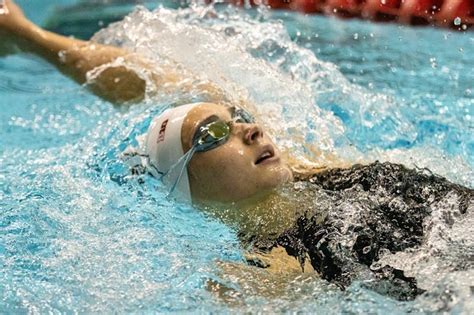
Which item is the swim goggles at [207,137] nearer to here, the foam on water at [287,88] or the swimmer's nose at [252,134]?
the swimmer's nose at [252,134]

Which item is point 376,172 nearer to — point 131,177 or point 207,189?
point 207,189

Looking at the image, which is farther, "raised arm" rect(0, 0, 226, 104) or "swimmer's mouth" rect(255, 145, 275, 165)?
"raised arm" rect(0, 0, 226, 104)

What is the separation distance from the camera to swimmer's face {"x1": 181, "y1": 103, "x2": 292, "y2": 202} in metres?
1.82

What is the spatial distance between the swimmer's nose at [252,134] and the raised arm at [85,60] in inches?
24.0

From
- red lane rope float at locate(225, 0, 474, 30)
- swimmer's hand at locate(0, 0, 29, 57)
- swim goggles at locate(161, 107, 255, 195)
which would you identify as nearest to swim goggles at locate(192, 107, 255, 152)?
swim goggles at locate(161, 107, 255, 195)

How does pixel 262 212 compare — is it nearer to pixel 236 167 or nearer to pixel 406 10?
pixel 236 167

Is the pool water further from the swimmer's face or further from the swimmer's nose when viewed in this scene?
the swimmer's nose

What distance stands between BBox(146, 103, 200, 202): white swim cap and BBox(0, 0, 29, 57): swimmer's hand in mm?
771

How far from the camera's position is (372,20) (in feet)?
11.4

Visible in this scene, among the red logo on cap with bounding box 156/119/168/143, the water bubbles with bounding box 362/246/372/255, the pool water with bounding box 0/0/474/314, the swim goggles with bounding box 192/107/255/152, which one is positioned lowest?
the pool water with bounding box 0/0/474/314

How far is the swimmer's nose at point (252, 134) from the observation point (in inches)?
73.2

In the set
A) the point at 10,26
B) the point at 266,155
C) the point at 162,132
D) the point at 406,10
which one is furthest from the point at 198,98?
the point at 406,10

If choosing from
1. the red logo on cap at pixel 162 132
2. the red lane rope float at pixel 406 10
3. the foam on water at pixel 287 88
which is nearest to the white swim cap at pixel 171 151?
the red logo on cap at pixel 162 132

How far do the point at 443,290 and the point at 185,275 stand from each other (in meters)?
0.58
